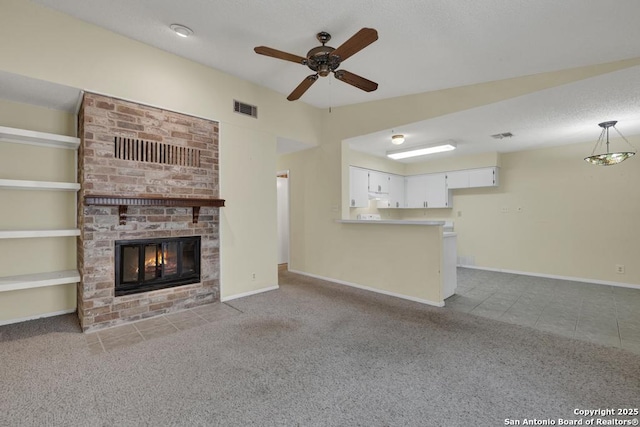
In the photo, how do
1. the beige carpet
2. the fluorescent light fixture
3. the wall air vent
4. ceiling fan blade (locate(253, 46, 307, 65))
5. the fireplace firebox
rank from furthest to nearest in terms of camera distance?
the fluorescent light fixture < the wall air vent < the fireplace firebox < ceiling fan blade (locate(253, 46, 307, 65)) < the beige carpet

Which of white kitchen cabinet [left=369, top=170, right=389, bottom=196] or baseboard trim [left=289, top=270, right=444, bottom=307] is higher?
white kitchen cabinet [left=369, top=170, right=389, bottom=196]

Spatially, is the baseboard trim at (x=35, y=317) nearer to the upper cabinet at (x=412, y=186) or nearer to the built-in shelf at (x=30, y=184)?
the built-in shelf at (x=30, y=184)

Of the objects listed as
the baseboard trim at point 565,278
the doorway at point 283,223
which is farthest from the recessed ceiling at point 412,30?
the baseboard trim at point 565,278

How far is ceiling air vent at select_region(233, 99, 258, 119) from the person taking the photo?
397 cm

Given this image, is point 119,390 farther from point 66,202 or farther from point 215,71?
point 215,71

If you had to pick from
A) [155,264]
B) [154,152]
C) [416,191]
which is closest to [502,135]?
[416,191]

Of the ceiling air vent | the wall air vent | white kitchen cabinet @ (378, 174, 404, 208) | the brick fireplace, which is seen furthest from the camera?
white kitchen cabinet @ (378, 174, 404, 208)

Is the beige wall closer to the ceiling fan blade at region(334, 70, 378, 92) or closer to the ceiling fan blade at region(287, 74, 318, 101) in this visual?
the ceiling fan blade at region(287, 74, 318, 101)

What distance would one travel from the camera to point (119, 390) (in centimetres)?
193

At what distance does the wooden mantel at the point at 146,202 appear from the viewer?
2789 millimetres

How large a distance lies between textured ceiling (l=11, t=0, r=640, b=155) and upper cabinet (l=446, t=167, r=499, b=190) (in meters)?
1.88

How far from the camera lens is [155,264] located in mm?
3357

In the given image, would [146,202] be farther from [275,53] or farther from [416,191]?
[416,191]

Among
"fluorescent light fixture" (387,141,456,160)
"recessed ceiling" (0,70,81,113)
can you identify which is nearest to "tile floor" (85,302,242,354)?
"recessed ceiling" (0,70,81,113)
